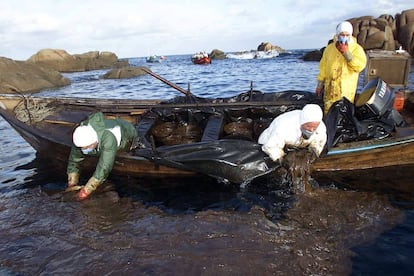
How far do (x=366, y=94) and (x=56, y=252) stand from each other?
5750 mm

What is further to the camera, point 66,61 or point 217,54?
point 217,54

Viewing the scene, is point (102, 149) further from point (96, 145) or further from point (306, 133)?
point (306, 133)

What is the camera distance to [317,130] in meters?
5.58

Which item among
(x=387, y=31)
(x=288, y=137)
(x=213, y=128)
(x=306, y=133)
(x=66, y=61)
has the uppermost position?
(x=387, y=31)

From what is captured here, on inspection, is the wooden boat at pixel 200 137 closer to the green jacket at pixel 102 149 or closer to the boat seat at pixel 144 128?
A: the boat seat at pixel 144 128

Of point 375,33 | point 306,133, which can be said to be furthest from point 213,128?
point 375,33

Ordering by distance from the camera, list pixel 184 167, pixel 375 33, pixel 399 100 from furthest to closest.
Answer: pixel 375 33 → pixel 399 100 → pixel 184 167

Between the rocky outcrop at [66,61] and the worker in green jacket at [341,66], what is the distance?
132 ft

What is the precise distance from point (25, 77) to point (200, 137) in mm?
21626

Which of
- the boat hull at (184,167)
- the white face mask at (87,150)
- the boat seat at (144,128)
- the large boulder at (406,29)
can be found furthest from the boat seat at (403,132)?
the large boulder at (406,29)

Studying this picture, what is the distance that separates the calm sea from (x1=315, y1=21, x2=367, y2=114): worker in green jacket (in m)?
1.74

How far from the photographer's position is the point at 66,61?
147 feet

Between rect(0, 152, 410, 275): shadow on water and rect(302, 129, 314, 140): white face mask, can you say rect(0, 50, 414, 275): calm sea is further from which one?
rect(302, 129, 314, 140): white face mask

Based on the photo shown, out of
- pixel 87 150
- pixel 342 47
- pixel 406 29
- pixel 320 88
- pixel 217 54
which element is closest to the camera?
pixel 87 150
